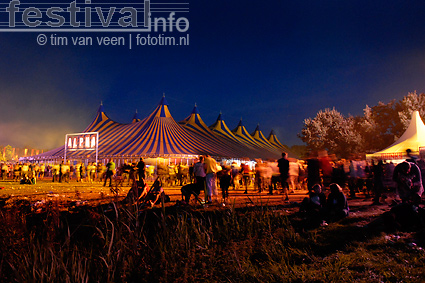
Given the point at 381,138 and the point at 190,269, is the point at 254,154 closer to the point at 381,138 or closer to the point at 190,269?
the point at 381,138

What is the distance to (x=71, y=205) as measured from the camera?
7562 mm

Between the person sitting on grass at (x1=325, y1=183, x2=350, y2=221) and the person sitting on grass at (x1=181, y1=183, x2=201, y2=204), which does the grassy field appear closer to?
the person sitting on grass at (x1=325, y1=183, x2=350, y2=221)

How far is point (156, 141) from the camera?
23594 millimetres

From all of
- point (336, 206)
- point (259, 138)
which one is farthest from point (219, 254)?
point (259, 138)

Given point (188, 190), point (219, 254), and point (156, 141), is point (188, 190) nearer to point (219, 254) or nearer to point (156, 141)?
point (219, 254)

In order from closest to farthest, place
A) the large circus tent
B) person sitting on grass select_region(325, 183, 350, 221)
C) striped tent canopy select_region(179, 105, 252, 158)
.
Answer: person sitting on grass select_region(325, 183, 350, 221)
the large circus tent
striped tent canopy select_region(179, 105, 252, 158)

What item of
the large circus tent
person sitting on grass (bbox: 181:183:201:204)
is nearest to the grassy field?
person sitting on grass (bbox: 181:183:201:204)

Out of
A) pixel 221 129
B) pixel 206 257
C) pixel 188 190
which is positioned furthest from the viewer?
pixel 221 129

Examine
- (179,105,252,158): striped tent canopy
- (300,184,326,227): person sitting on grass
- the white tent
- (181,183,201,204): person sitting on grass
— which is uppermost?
(179,105,252,158): striped tent canopy

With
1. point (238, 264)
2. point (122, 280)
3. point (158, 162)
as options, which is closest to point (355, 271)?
point (238, 264)

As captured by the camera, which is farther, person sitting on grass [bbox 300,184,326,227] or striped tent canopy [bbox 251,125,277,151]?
striped tent canopy [bbox 251,125,277,151]

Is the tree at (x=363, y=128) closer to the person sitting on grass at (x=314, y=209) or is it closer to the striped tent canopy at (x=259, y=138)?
the striped tent canopy at (x=259, y=138)

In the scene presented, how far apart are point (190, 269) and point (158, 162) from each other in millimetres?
17793

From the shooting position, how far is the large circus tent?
74.4ft
